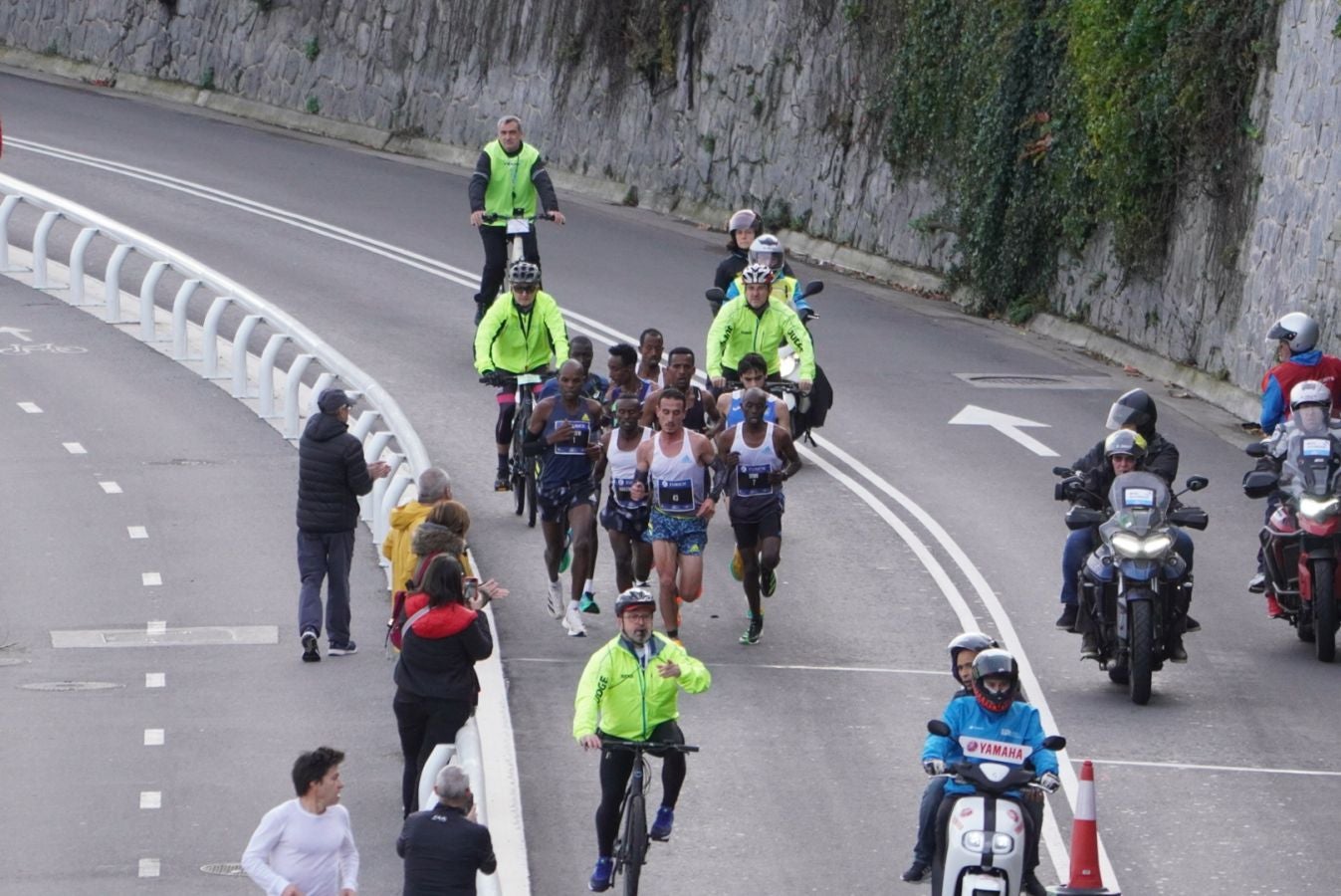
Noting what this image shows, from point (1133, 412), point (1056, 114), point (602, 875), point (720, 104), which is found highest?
point (1056, 114)

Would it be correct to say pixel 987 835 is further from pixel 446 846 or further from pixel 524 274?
pixel 524 274

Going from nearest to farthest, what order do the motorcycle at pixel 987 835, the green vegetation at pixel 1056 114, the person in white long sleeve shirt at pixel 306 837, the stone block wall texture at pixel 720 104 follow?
the person in white long sleeve shirt at pixel 306 837 < the motorcycle at pixel 987 835 < the stone block wall texture at pixel 720 104 < the green vegetation at pixel 1056 114

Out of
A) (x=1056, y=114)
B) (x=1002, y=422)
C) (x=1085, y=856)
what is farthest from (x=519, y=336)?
(x=1056, y=114)

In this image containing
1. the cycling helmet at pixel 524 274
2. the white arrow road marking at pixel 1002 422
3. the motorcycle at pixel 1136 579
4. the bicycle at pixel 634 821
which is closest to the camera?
the bicycle at pixel 634 821

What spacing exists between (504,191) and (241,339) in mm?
2851

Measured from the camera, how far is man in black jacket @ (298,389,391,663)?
16.5 m

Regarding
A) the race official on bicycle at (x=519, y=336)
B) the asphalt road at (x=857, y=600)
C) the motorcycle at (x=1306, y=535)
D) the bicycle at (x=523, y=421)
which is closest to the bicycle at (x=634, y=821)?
the asphalt road at (x=857, y=600)

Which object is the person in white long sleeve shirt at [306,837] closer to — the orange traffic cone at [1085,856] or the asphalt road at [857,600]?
the asphalt road at [857,600]

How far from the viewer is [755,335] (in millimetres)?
20297

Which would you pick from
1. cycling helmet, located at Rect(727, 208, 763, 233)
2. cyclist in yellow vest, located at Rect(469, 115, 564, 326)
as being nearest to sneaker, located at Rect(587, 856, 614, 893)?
cycling helmet, located at Rect(727, 208, 763, 233)

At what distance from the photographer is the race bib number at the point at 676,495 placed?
1655 cm

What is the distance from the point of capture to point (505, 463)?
20.2 meters

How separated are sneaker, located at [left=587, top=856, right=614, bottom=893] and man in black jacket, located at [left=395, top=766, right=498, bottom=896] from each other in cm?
162

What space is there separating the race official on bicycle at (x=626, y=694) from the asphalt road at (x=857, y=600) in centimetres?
56
